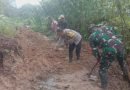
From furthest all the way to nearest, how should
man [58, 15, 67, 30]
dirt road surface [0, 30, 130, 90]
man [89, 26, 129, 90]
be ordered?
man [58, 15, 67, 30], dirt road surface [0, 30, 130, 90], man [89, 26, 129, 90]

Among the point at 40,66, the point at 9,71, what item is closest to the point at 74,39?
the point at 40,66

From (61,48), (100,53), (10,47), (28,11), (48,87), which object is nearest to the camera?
(100,53)

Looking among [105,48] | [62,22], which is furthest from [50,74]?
[62,22]

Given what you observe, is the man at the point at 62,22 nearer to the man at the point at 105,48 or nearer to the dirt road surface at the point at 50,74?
the dirt road surface at the point at 50,74

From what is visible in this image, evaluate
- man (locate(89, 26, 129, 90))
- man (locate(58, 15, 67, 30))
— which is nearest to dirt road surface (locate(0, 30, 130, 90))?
man (locate(89, 26, 129, 90))

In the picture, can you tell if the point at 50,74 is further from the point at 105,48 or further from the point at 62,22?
the point at 62,22

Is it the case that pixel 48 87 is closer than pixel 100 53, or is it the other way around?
pixel 100 53

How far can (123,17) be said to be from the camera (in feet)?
37.8

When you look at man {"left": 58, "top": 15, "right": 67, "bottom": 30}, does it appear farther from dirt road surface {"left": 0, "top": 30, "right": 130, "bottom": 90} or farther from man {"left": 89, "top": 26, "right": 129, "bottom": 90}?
man {"left": 89, "top": 26, "right": 129, "bottom": 90}

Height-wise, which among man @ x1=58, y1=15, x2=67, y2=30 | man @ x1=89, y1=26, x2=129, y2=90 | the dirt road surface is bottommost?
the dirt road surface

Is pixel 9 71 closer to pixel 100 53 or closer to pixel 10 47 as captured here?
pixel 10 47

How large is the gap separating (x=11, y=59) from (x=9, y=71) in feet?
2.07

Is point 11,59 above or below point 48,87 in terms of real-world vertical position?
above

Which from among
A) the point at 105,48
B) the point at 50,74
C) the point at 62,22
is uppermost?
the point at 62,22
